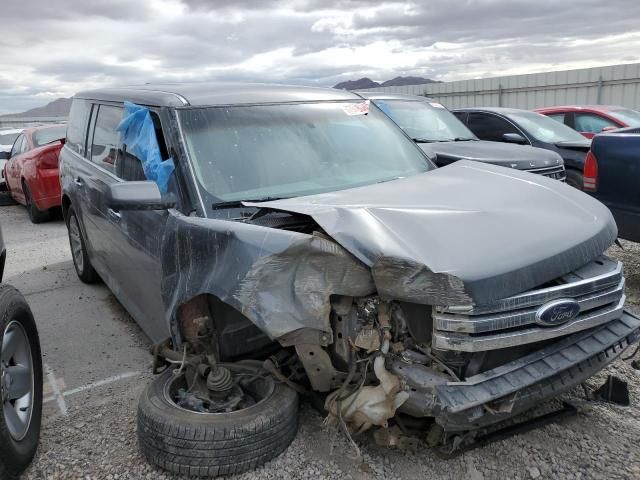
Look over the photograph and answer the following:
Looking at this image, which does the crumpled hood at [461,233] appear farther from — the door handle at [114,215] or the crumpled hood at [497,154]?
the crumpled hood at [497,154]

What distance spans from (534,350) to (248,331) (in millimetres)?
1370

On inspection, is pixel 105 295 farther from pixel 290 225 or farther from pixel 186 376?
pixel 290 225

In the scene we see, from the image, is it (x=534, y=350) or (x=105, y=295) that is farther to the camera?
(x=105, y=295)

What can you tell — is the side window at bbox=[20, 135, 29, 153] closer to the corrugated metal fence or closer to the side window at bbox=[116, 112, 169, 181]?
the side window at bbox=[116, 112, 169, 181]

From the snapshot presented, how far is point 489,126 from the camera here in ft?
30.3

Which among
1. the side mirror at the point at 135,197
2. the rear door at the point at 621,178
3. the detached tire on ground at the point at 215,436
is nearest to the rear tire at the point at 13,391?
the detached tire on ground at the point at 215,436

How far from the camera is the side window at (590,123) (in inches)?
381

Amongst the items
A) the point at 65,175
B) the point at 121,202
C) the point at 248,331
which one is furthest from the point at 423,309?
the point at 65,175

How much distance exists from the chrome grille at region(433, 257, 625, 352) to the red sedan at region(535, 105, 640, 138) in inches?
311

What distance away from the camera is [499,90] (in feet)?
51.1

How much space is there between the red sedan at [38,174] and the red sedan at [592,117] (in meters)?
8.40

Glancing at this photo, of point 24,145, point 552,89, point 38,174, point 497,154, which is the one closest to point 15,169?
point 24,145

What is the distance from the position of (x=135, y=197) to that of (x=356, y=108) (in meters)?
1.79

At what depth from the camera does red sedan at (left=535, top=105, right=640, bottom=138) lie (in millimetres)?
9458
